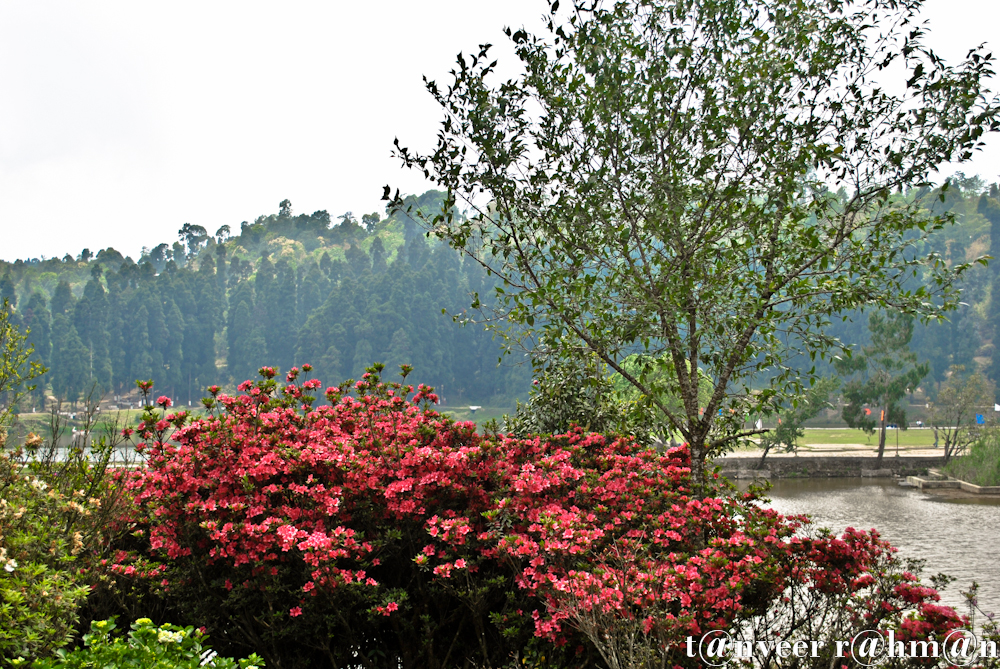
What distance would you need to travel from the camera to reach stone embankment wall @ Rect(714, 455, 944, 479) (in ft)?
87.6

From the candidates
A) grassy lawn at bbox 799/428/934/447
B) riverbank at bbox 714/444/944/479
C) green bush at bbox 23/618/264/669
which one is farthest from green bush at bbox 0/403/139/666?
grassy lawn at bbox 799/428/934/447

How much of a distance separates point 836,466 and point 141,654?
28.6 meters

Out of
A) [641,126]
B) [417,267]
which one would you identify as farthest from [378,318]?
[641,126]

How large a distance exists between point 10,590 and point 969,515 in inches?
834

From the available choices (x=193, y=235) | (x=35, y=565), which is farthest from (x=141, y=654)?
(x=193, y=235)

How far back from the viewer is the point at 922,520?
17.9 meters

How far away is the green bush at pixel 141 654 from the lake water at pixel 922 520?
9.52 metres

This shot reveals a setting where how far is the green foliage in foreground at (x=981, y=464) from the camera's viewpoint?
2259 centimetres

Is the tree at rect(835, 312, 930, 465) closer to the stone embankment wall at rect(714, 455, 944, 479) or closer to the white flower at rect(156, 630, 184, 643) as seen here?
the stone embankment wall at rect(714, 455, 944, 479)

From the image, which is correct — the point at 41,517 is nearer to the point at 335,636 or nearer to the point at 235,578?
the point at 235,578

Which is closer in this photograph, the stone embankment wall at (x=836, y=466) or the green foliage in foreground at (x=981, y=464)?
the green foliage in foreground at (x=981, y=464)

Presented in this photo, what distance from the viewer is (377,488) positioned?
13.8 feet

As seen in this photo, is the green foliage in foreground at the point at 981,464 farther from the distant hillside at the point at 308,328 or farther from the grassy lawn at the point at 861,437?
the distant hillside at the point at 308,328

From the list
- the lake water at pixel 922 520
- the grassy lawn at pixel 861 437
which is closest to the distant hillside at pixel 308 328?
the grassy lawn at pixel 861 437
